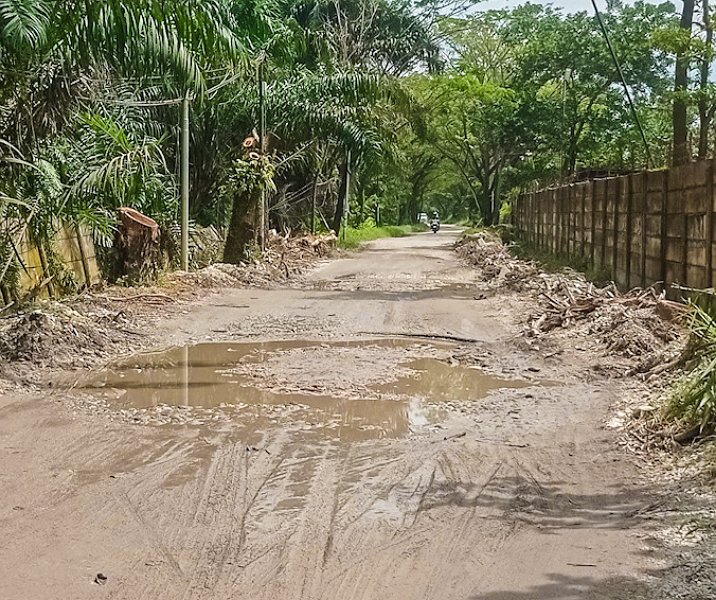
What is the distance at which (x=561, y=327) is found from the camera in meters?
10.4

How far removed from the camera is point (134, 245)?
14805 millimetres

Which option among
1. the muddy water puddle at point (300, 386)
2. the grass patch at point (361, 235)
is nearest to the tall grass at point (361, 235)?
the grass patch at point (361, 235)

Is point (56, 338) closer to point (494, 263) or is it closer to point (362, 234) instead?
point (494, 263)

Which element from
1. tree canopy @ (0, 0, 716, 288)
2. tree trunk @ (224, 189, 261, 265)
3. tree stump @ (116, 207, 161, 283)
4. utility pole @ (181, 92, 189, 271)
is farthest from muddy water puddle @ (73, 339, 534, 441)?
tree trunk @ (224, 189, 261, 265)

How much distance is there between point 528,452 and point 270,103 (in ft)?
55.3

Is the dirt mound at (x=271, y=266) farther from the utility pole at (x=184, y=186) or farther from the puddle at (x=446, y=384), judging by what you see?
the puddle at (x=446, y=384)

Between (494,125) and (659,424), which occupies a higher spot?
(494,125)

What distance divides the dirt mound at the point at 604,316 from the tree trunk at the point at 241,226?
6977 millimetres

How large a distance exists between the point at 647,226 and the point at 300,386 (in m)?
6.21

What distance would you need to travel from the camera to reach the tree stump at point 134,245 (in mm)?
14719

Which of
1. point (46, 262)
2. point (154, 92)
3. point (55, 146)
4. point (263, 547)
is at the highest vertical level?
point (154, 92)

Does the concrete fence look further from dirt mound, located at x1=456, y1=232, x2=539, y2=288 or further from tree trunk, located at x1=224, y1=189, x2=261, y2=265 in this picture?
tree trunk, located at x1=224, y1=189, x2=261, y2=265

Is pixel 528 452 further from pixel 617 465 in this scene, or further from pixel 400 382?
pixel 400 382

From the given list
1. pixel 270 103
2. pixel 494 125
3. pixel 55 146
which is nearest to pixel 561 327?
pixel 55 146
